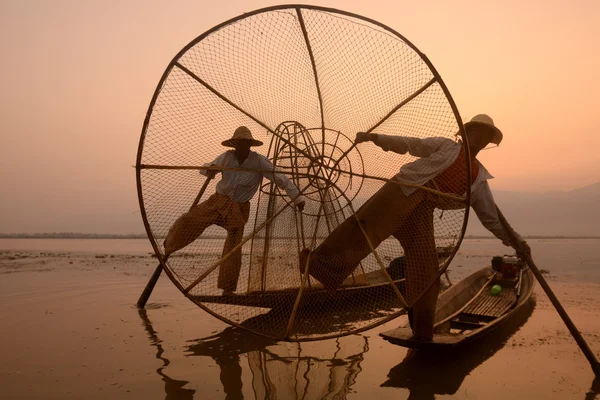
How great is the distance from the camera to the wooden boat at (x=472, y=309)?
144 inches

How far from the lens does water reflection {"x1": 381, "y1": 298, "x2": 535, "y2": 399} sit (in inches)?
129

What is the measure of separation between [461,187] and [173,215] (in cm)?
261

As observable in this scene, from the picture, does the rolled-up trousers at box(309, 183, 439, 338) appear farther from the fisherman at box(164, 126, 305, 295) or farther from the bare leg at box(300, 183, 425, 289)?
the fisherman at box(164, 126, 305, 295)

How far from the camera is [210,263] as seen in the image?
15.2 ft

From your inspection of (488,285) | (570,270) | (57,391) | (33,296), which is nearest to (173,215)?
(57,391)

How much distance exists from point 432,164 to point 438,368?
1670 millimetres

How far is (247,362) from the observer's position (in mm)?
3791

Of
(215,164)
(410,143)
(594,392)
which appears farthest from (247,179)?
(594,392)

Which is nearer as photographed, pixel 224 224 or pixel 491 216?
pixel 491 216

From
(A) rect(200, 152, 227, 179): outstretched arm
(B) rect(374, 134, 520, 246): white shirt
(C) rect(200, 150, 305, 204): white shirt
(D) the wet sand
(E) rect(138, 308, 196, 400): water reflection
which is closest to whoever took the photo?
(E) rect(138, 308, 196, 400): water reflection

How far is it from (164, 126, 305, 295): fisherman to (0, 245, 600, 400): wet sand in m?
0.80

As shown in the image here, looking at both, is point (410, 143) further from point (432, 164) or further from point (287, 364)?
point (287, 364)

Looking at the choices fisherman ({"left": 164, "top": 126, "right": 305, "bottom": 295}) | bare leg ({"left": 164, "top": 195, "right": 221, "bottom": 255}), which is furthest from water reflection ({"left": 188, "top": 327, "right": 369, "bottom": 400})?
bare leg ({"left": 164, "top": 195, "right": 221, "bottom": 255})

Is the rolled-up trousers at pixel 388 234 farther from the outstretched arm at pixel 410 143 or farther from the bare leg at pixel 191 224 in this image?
the bare leg at pixel 191 224
